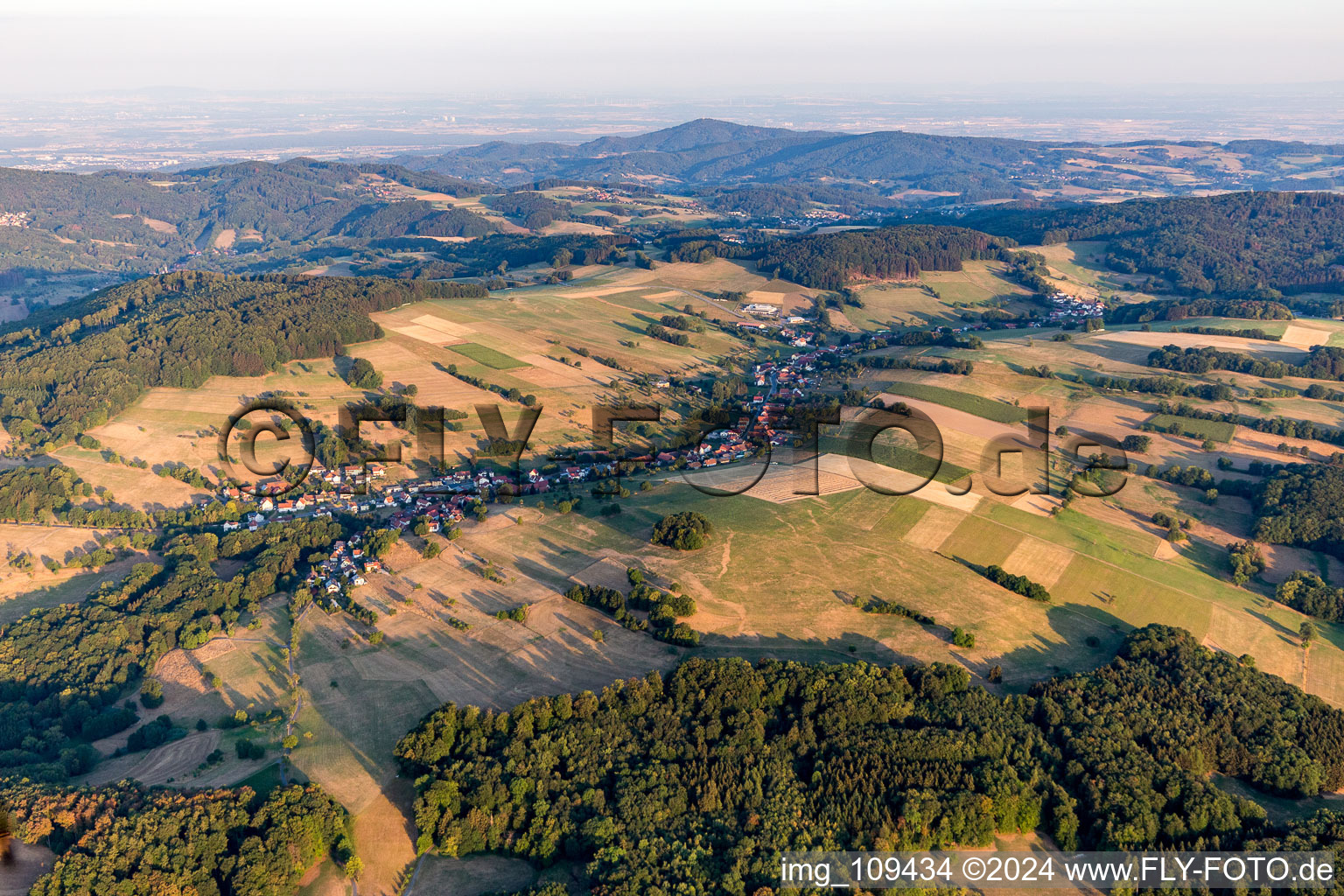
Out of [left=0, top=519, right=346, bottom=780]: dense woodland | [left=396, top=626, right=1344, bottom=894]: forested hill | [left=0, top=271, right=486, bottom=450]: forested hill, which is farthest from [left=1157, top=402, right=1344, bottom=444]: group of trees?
[left=0, top=271, right=486, bottom=450]: forested hill

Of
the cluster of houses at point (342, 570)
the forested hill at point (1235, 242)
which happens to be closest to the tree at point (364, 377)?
the cluster of houses at point (342, 570)

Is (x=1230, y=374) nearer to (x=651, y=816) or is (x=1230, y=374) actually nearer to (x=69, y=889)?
(x=651, y=816)

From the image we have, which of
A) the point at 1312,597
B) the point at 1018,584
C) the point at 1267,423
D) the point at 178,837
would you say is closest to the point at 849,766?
the point at 1018,584

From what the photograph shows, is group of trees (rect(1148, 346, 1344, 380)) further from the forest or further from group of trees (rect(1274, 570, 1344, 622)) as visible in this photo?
group of trees (rect(1274, 570, 1344, 622))

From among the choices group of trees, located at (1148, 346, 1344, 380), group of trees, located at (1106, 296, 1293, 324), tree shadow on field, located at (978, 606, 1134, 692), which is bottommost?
tree shadow on field, located at (978, 606, 1134, 692)

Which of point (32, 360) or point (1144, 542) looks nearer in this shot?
point (1144, 542)

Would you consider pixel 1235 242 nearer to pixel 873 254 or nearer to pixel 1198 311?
pixel 1198 311

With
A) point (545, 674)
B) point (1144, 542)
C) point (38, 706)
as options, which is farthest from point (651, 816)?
point (1144, 542)
